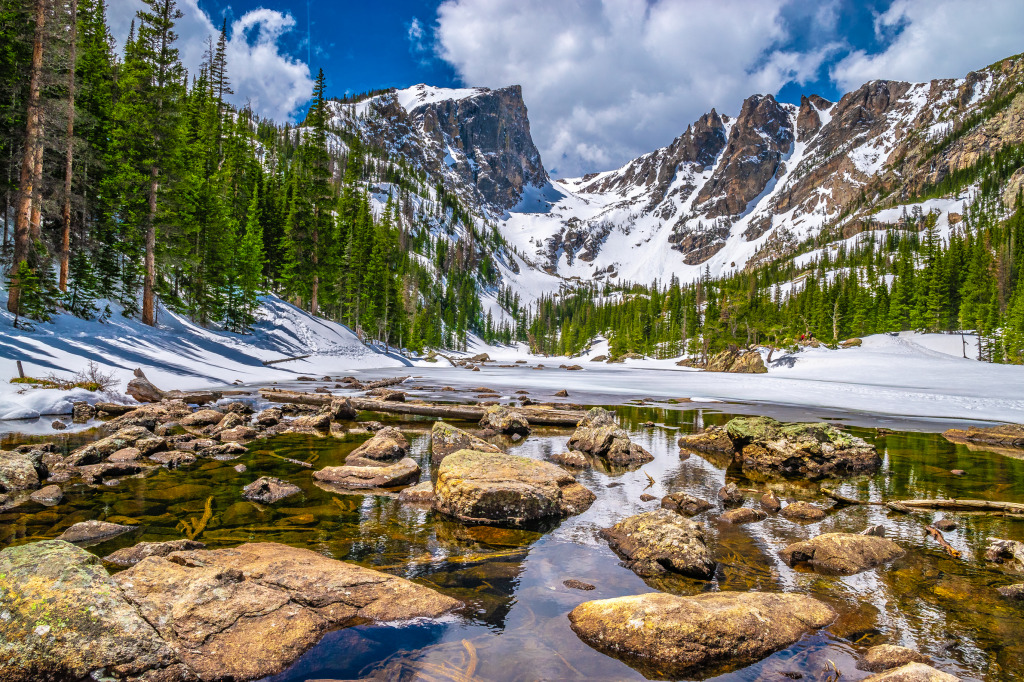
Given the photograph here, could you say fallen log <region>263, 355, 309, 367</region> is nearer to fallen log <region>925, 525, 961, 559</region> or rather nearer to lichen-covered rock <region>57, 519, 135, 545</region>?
lichen-covered rock <region>57, 519, 135, 545</region>

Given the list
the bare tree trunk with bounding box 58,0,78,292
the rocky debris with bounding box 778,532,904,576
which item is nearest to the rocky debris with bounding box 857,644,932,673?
the rocky debris with bounding box 778,532,904,576

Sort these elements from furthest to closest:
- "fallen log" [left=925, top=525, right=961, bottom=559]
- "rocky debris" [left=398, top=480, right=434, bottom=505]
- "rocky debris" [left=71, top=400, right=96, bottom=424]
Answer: "rocky debris" [left=71, top=400, right=96, bottom=424] < "rocky debris" [left=398, top=480, right=434, bottom=505] < "fallen log" [left=925, top=525, right=961, bottom=559]

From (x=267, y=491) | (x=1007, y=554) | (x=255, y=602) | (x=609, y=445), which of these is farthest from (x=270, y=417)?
(x=1007, y=554)

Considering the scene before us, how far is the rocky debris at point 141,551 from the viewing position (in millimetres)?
5680

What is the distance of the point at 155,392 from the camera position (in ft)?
62.2

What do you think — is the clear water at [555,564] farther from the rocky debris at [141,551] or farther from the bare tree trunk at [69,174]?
the bare tree trunk at [69,174]

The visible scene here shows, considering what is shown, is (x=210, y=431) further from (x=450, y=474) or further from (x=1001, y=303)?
(x=1001, y=303)

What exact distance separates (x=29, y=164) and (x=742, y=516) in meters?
32.2

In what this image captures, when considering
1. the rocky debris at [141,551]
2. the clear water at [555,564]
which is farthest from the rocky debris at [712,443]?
the rocky debris at [141,551]

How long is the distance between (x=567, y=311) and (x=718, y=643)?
190 m

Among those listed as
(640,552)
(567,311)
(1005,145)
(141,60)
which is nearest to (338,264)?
(141,60)

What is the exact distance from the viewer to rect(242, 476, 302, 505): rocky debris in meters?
8.63

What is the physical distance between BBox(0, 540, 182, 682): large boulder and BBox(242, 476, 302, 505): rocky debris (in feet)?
15.2

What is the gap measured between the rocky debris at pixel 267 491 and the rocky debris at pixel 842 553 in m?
8.84
